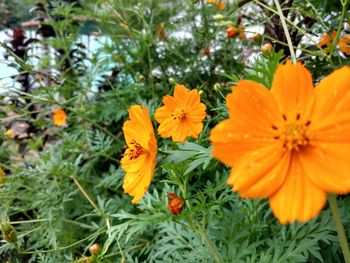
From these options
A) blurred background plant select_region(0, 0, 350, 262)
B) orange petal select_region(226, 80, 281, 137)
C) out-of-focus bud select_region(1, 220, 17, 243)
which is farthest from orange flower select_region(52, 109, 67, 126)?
orange petal select_region(226, 80, 281, 137)

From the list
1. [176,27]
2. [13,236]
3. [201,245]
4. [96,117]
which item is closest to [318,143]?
[201,245]

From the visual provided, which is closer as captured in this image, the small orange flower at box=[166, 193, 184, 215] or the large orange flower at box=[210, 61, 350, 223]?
the large orange flower at box=[210, 61, 350, 223]

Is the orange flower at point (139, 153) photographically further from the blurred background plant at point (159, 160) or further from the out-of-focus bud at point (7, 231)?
the out-of-focus bud at point (7, 231)

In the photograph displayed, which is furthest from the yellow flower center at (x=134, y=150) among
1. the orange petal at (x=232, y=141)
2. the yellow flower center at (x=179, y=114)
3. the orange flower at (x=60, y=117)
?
the orange flower at (x=60, y=117)

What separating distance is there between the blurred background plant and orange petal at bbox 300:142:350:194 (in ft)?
0.64

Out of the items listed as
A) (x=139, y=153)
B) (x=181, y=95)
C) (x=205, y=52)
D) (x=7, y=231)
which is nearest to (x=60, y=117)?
(x=205, y=52)

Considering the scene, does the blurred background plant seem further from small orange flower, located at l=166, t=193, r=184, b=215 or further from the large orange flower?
the large orange flower

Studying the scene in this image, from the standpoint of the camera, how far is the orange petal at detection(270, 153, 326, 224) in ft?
1.28

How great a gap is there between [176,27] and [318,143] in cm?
160

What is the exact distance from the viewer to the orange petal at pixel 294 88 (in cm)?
44

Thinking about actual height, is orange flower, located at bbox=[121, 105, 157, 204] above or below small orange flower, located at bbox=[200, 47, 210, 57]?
above

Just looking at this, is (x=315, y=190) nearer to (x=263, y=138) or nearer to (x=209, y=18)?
(x=263, y=138)

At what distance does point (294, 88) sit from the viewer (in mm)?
442

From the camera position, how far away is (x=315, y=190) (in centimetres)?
40
